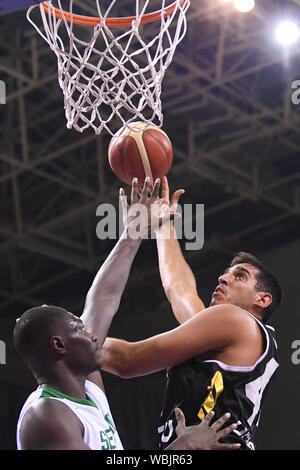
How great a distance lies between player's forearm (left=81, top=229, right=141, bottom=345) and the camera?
10.2 ft

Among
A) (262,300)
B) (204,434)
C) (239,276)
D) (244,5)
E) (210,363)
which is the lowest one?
(204,434)

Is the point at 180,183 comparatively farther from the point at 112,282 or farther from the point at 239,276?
the point at 112,282

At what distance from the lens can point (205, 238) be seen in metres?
11.2

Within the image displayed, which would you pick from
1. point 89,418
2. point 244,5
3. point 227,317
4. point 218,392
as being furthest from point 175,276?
point 244,5

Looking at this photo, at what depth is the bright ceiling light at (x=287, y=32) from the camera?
298 inches

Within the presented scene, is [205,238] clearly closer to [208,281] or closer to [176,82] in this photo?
[208,281]

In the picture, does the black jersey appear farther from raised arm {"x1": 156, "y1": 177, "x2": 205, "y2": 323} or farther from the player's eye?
raised arm {"x1": 156, "y1": 177, "x2": 205, "y2": 323}

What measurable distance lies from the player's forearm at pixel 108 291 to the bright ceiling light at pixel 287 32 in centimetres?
490

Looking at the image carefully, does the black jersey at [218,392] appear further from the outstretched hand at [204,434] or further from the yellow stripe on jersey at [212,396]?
the outstretched hand at [204,434]

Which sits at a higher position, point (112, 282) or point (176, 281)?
point (176, 281)

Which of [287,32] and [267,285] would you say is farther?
[287,32]

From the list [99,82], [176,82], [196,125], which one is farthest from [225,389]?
[196,125]

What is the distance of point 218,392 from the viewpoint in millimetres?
3021

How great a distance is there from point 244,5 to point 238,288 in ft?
14.4
